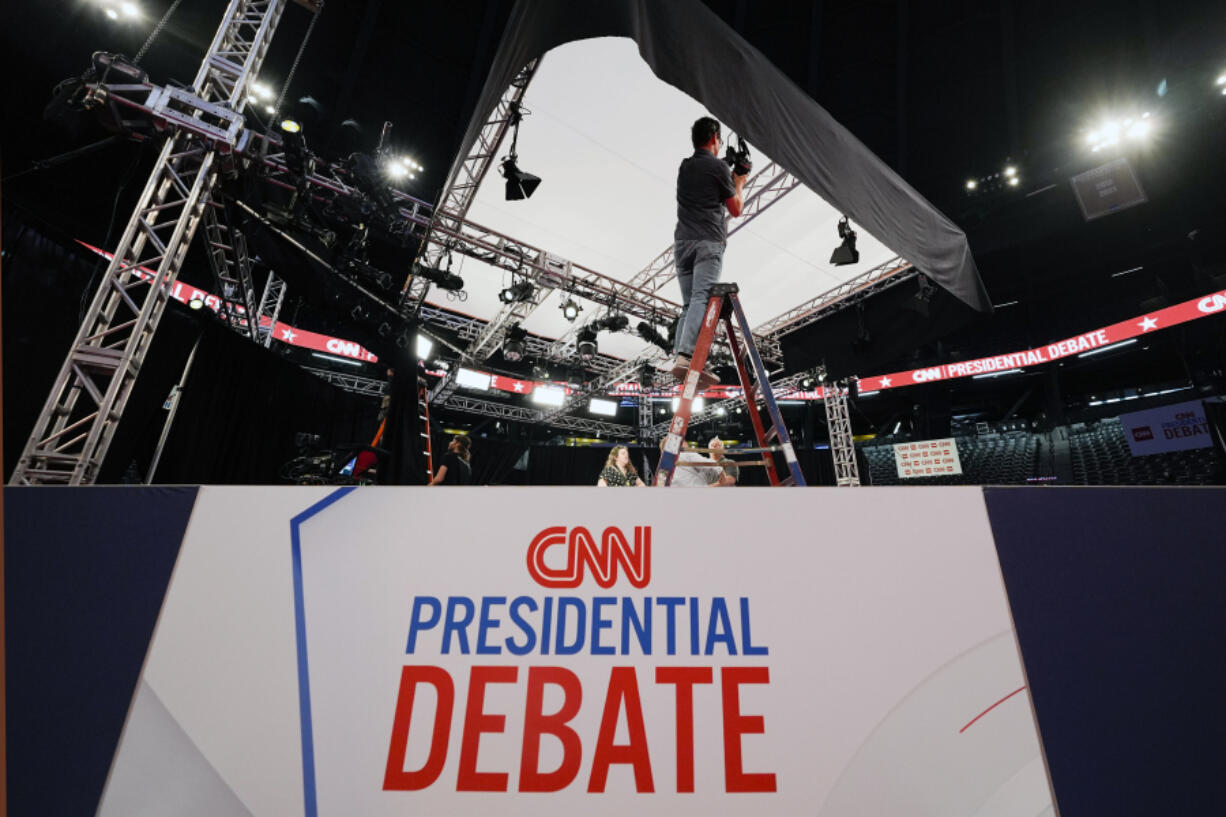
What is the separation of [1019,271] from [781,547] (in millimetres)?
13658

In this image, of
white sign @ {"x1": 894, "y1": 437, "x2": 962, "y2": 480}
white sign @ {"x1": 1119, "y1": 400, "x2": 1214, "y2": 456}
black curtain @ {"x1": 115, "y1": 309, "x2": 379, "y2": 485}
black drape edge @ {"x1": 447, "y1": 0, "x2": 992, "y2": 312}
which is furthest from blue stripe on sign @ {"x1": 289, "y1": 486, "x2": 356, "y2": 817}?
white sign @ {"x1": 1119, "y1": 400, "x2": 1214, "y2": 456}

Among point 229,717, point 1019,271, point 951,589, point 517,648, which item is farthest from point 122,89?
point 1019,271

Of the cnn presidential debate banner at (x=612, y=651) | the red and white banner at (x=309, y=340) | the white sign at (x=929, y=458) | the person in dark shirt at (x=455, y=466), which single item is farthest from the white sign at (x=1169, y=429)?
the red and white banner at (x=309, y=340)

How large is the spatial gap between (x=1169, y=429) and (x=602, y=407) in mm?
10668

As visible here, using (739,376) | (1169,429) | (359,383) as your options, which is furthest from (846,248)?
(359,383)

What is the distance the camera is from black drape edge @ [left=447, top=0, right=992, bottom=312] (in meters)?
2.04

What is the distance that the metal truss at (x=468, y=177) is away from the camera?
370 centimetres

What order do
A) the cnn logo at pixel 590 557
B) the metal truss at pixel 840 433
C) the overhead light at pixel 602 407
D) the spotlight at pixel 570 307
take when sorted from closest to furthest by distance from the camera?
the cnn logo at pixel 590 557 → the spotlight at pixel 570 307 → the metal truss at pixel 840 433 → the overhead light at pixel 602 407

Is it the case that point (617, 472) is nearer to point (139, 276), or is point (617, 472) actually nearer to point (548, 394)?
point (139, 276)

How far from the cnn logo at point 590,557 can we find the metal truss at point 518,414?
10.5 meters

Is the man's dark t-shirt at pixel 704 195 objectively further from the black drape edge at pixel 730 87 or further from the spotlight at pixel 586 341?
the spotlight at pixel 586 341

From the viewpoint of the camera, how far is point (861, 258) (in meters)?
5.49

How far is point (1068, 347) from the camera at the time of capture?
32.9 ft

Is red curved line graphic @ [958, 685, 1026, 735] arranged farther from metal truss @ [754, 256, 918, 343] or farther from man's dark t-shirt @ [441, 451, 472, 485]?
metal truss @ [754, 256, 918, 343]
